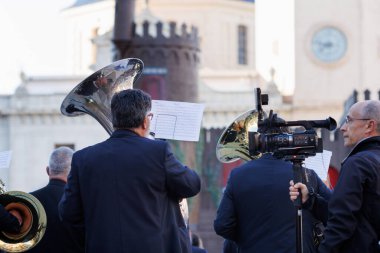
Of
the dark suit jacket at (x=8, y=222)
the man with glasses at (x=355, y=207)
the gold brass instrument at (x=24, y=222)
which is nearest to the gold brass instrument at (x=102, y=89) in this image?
the gold brass instrument at (x=24, y=222)

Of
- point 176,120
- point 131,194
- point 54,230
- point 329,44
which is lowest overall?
point 54,230

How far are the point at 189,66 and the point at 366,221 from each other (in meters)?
32.5

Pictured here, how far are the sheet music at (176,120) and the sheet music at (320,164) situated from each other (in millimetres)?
955

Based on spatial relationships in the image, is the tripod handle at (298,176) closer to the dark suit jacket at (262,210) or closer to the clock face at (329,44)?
the dark suit jacket at (262,210)

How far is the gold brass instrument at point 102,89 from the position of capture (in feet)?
26.5

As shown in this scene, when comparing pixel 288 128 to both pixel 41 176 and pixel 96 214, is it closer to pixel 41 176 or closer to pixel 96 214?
pixel 96 214

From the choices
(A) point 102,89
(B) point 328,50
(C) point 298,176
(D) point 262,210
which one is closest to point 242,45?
(B) point 328,50

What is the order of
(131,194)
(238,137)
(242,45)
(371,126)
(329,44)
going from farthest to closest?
(242,45), (329,44), (238,137), (371,126), (131,194)

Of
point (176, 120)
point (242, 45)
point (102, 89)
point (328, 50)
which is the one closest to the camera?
point (176, 120)

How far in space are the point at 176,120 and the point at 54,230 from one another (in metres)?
1.12

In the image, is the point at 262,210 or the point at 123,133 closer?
the point at 123,133

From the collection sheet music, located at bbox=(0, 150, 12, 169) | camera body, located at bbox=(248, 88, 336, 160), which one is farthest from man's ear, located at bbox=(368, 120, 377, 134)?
sheet music, located at bbox=(0, 150, 12, 169)

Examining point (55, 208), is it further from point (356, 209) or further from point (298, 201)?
point (356, 209)

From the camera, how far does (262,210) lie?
7387mm
